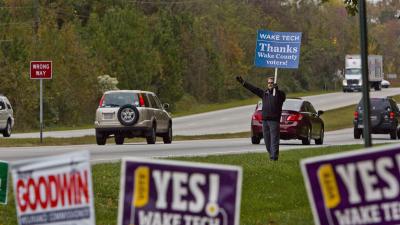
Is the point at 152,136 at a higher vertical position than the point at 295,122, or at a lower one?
lower

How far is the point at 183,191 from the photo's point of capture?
22.1ft

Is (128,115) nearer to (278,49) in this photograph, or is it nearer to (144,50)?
(278,49)

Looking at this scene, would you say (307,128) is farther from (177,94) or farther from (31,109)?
(177,94)

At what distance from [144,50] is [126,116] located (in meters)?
39.8

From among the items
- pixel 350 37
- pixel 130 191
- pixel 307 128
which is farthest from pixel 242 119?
pixel 350 37

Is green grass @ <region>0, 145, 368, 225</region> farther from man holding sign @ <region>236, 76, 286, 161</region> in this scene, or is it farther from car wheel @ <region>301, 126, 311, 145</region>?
car wheel @ <region>301, 126, 311, 145</region>

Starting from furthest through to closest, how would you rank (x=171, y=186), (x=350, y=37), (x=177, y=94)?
(x=350, y=37)
(x=177, y=94)
(x=171, y=186)

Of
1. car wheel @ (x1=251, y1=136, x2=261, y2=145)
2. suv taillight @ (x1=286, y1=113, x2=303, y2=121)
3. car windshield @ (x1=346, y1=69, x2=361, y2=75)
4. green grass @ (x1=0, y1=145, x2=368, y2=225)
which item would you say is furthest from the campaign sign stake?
car windshield @ (x1=346, y1=69, x2=361, y2=75)

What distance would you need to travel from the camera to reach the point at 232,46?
101 m

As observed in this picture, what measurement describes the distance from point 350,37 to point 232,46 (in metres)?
40.0

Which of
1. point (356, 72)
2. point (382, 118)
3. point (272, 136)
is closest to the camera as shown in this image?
point (272, 136)

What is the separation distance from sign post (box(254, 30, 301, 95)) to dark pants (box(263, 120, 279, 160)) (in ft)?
28.0

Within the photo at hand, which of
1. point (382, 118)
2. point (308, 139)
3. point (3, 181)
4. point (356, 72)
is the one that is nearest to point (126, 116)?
point (308, 139)

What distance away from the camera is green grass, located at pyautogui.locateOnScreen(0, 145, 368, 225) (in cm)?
1475
